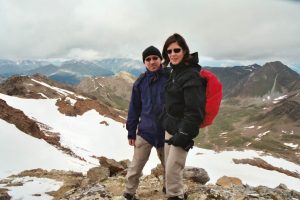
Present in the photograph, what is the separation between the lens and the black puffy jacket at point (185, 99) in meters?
8.40

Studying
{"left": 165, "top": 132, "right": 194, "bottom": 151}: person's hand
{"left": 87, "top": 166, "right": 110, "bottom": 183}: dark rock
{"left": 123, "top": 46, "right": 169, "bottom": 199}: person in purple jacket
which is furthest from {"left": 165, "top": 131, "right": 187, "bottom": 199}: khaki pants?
{"left": 87, "top": 166, "right": 110, "bottom": 183}: dark rock

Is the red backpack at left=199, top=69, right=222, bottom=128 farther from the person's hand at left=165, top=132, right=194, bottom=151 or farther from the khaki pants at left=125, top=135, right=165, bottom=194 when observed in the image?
the khaki pants at left=125, top=135, right=165, bottom=194

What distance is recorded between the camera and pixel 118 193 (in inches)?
539

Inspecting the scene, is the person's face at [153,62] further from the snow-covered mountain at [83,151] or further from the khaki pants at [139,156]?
the snow-covered mountain at [83,151]

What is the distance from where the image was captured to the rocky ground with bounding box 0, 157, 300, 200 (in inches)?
468

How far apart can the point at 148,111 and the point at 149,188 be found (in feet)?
15.6

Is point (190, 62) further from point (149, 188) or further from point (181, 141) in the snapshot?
point (149, 188)

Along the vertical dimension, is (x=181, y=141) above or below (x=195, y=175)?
above

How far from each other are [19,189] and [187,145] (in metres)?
11.9

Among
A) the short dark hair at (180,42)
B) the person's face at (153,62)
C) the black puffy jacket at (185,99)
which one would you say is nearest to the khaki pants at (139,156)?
the black puffy jacket at (185,99)

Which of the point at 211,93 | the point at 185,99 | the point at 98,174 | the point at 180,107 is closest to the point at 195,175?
the point at 98,174

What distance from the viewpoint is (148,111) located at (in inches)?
409

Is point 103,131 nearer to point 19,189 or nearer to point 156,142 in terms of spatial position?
point 19,189

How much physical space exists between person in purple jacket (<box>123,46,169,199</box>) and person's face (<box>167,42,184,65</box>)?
52.2 inches
